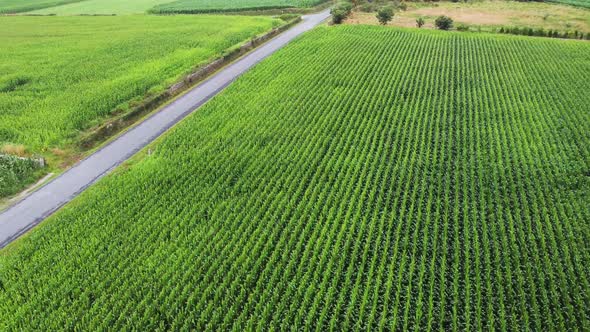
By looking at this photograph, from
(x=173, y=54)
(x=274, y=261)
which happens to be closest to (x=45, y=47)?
(x=173, y=54)

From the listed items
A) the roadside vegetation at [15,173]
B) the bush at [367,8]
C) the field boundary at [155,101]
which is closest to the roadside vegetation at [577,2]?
the bush at [367,8]

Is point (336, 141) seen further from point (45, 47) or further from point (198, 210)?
point (45, 47)

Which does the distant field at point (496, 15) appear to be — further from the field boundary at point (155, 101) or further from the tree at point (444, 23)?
the field boundary at point (155, 101)

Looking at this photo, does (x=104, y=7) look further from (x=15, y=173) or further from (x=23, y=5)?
(x=15, y=173)

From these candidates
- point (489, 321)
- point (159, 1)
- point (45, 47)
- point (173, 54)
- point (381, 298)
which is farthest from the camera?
point (159, 1)

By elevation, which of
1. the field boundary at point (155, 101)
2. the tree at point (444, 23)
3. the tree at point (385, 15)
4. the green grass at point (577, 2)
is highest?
the green grass at point (577, 2)

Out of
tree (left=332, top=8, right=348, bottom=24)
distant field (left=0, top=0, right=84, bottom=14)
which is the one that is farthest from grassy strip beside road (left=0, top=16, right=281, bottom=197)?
distant field (left=0, top=0, right=84, bottom=14)
